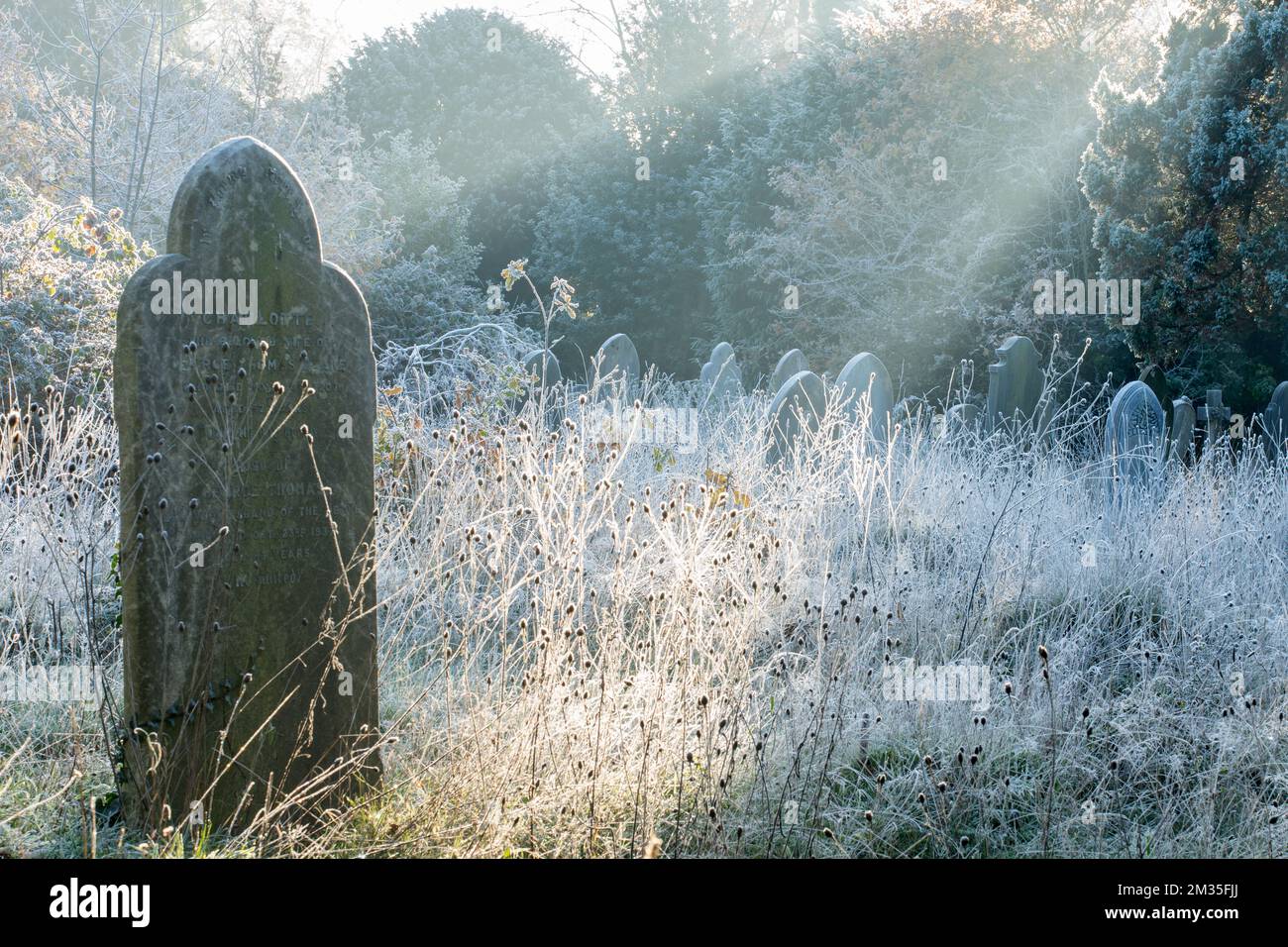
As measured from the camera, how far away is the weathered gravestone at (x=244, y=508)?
3.06 metres

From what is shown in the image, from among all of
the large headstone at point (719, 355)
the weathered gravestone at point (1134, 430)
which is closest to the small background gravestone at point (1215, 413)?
the weathered gravestone at point (1134, 430)

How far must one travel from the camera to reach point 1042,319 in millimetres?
13141

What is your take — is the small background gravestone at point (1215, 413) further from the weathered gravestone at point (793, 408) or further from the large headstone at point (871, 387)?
the weathered gravestone at point (793, 408)

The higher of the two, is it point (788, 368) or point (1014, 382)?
point (788, 368)

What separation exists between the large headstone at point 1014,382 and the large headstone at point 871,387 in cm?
84

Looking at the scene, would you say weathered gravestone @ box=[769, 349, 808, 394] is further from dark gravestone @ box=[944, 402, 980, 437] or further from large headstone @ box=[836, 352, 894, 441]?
large headstone @ box=[836, 352, 894, 441]

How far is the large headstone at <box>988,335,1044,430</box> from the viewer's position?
8.90 metres

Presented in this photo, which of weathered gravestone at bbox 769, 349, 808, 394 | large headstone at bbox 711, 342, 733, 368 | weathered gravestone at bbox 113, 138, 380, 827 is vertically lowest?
weathered gravestone at bbox 113, 138, 380, 827

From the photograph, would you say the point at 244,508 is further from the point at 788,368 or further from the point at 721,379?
the point at 721,379

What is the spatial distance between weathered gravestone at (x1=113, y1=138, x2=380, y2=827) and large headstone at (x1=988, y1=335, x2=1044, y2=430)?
6613 millimetres

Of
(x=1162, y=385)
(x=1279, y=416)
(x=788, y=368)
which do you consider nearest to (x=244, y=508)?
(x=788, y=368)

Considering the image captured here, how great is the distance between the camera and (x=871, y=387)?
8.32 meters

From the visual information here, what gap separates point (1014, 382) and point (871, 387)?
141 cm

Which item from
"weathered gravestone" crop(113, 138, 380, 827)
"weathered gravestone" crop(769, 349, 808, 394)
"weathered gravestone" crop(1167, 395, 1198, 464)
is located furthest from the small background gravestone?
"weathered gravestone" crop(113, 138, 380, 827)
